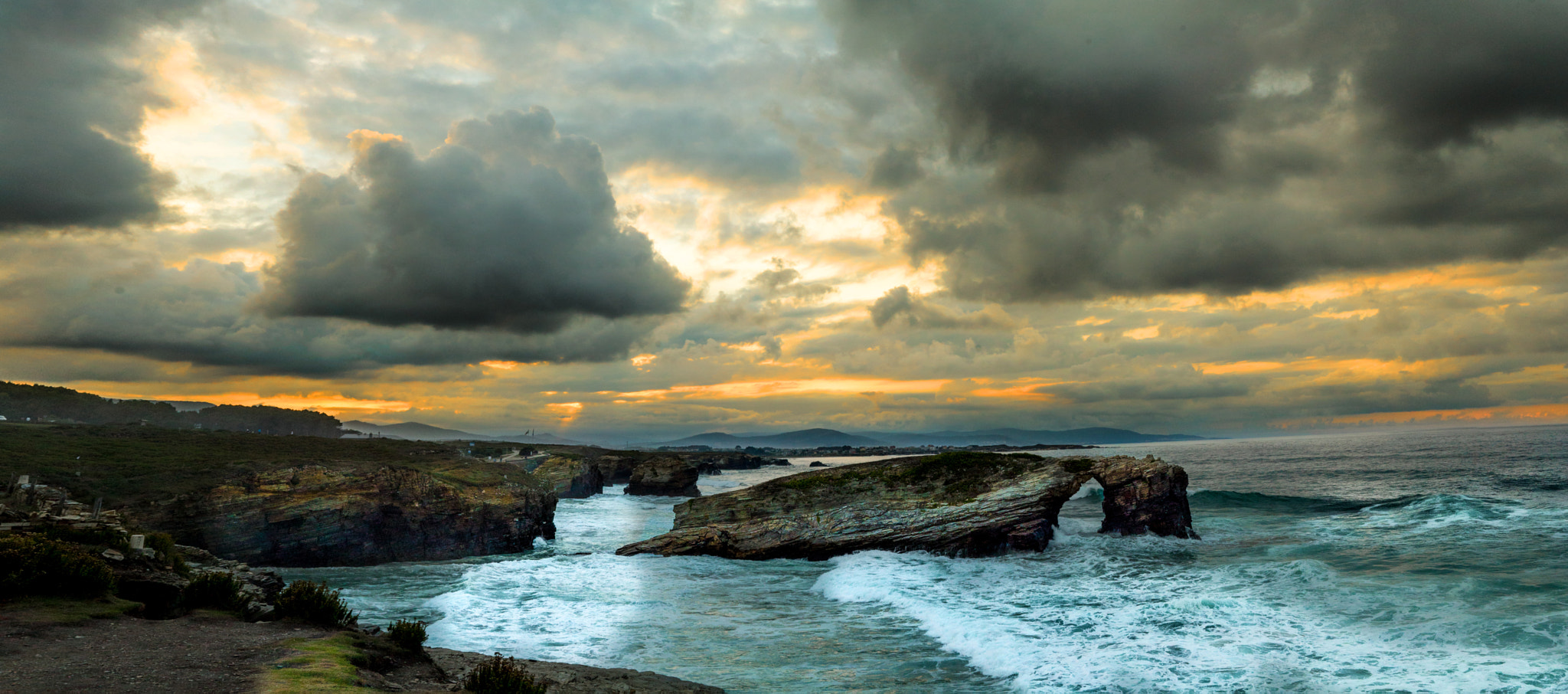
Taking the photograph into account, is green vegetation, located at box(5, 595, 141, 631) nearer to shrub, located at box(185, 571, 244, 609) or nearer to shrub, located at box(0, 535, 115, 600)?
shrub, located at box(0, 535, 115, 600)

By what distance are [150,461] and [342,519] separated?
112ft

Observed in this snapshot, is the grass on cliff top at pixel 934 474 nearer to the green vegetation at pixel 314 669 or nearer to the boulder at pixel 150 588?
the green vegetation at pixel 314 669

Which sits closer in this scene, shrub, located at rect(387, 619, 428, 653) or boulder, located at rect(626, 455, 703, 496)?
shrub, located at rect(387, 619, 428, 653)

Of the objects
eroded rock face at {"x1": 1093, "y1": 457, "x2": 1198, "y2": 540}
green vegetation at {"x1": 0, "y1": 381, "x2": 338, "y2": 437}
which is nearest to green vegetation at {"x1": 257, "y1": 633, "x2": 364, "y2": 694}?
eroded rock face at {"x1": 1093, "y1": 457, "x2": 1198, "y2": 540}

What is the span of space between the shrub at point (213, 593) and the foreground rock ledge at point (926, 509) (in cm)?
1663

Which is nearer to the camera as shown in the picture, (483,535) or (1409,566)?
(1409,566)

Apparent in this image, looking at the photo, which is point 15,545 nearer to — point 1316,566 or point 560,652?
point 560,652

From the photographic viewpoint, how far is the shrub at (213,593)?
45.9 feet

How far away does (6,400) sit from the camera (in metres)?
115

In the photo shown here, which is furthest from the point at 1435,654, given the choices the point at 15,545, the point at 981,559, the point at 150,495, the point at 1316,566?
the point at 150,495

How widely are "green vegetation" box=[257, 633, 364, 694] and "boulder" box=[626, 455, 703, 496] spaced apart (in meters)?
59.3

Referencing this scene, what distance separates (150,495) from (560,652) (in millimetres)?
29410

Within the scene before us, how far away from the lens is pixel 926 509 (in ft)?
98.2

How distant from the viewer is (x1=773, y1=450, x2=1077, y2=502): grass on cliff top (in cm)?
3234
